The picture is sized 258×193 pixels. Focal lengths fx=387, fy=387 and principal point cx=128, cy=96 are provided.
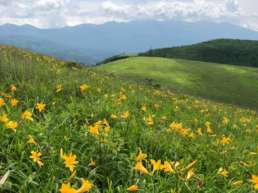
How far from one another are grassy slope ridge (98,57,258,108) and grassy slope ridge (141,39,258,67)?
7230 cm

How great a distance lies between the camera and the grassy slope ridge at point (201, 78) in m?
49.1

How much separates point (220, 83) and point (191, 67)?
12841 millimetres

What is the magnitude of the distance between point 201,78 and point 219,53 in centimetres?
10016

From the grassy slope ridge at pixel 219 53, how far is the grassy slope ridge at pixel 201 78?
7230 centimetres

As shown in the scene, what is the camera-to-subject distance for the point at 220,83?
2221 inches

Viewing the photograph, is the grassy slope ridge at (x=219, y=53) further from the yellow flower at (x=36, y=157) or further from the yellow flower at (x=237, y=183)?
the yellow flower at (x=36, y=157)

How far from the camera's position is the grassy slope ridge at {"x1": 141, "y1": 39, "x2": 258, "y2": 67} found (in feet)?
479

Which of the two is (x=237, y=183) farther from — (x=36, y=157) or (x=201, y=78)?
(x=201, y=78)

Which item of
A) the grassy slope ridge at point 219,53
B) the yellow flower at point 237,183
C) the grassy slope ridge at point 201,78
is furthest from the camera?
the grassy slope ridge at point 219,53

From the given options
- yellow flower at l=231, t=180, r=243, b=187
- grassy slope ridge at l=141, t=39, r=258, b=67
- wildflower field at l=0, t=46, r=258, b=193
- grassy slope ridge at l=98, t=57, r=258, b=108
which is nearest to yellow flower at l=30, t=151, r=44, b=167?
wildflower field at l=0, t=46, r=258, b=193

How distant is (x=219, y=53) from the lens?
155 meters

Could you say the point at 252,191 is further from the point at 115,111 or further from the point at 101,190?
the point at 115,111

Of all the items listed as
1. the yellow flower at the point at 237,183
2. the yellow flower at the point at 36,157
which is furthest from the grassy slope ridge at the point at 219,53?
the yellow flower at the point at 36,157

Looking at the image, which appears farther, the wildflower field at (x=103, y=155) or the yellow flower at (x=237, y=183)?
the yellow flower at (x=237, y=183)
